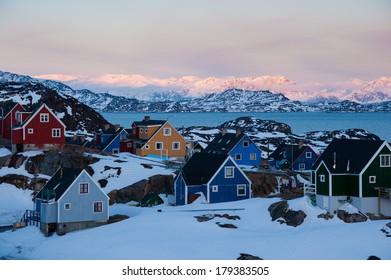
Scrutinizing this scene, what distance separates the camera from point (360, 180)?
158 feet

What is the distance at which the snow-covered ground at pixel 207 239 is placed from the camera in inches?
1535

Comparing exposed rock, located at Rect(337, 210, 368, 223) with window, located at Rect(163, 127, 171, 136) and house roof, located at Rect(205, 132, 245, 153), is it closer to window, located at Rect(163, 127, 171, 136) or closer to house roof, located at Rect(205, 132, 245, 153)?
house roof, located at Rect(205, 132, 245, 153)

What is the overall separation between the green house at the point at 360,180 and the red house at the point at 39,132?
108 feet

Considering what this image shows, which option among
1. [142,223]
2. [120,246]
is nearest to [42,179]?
[142,223]

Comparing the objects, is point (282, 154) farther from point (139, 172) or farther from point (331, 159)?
point (331, 159)

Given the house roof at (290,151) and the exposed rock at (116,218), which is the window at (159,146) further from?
the exposed rock at (116,218)

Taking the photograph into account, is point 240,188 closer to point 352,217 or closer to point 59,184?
point 352,217

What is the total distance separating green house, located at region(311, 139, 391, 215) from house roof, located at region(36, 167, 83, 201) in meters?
17.4

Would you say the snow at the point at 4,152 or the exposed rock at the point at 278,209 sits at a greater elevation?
the snow at the point at 4,152

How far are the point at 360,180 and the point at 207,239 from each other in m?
12.3

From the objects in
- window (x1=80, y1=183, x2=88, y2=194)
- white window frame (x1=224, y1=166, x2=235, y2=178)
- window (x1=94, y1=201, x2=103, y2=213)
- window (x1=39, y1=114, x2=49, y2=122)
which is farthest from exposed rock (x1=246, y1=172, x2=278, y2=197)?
window (x1=39, y1=114, x2=49, y2=122)

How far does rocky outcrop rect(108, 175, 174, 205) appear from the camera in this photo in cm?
6091

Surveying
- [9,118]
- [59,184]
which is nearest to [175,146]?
[9,118]

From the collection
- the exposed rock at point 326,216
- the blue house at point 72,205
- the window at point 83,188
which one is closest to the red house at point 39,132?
the blue house at point 72,205
